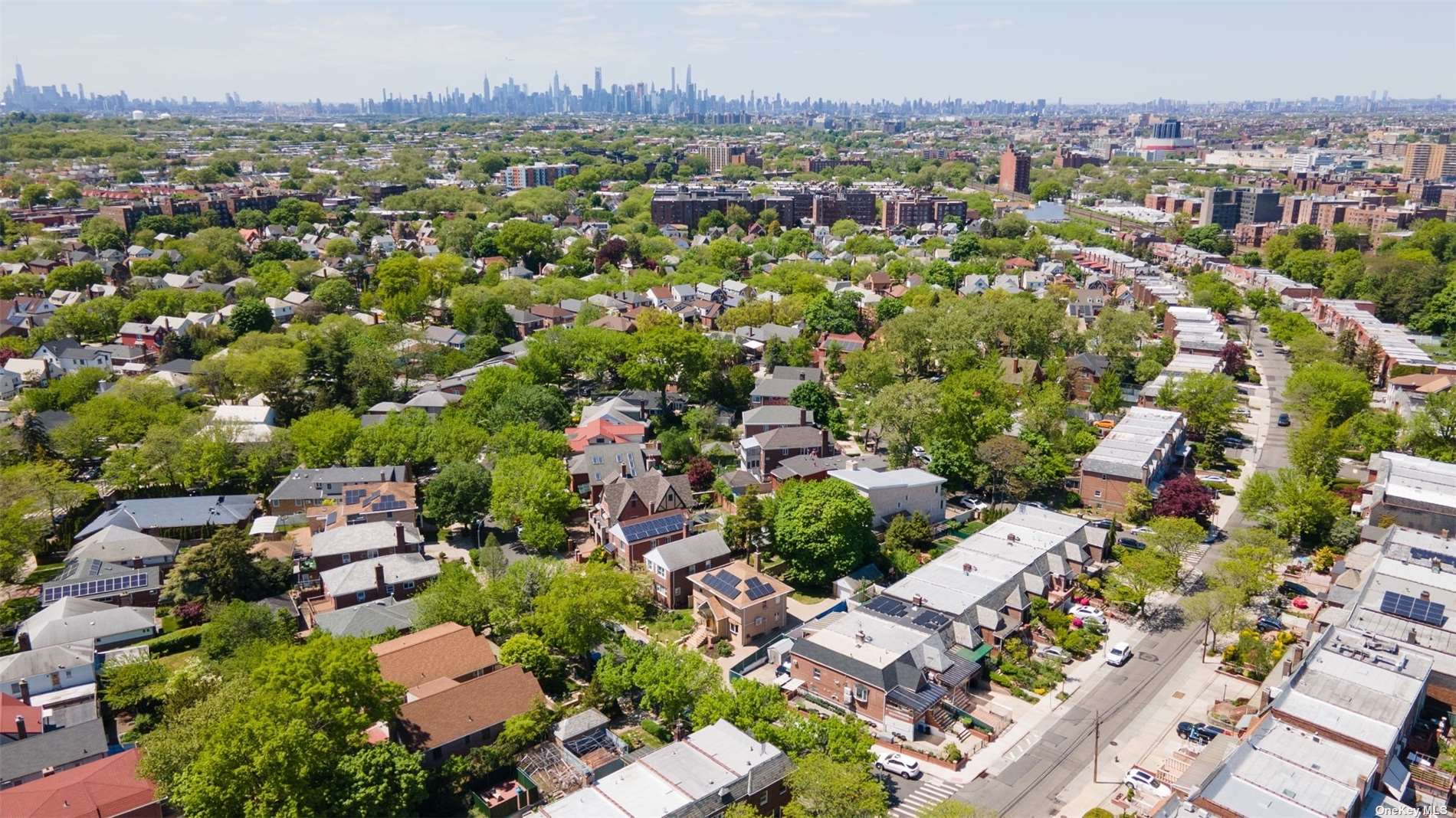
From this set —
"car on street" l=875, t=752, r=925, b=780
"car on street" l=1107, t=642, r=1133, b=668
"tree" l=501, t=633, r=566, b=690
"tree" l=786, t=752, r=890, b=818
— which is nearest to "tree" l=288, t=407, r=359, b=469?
"tree" l=501, t=633, r=566, b=690

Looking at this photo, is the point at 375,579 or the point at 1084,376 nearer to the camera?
the point at 375,579

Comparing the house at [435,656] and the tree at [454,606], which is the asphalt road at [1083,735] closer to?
the house at [435,656]

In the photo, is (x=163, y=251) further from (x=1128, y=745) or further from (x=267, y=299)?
(x=1128, y=745)

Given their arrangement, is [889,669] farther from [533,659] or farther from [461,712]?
[461,712]

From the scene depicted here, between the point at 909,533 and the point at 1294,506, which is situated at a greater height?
the point at 1294,506

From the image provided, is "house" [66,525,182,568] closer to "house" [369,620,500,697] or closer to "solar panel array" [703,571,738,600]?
"house" [369,620,500,697]

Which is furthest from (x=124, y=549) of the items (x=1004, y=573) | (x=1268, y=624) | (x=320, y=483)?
(x=1268, y=624)
